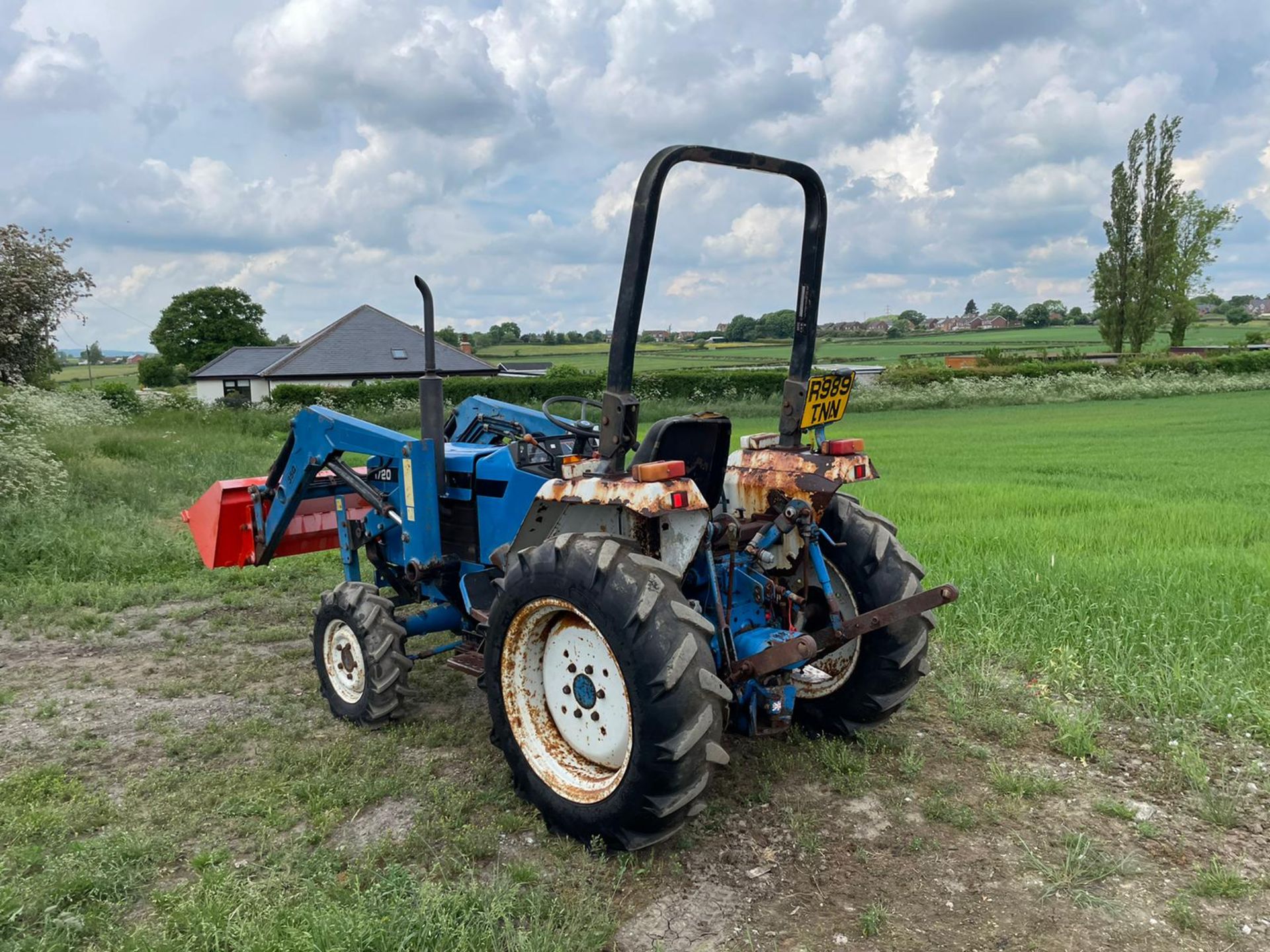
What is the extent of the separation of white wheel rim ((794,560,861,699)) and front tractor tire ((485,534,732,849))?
115cm

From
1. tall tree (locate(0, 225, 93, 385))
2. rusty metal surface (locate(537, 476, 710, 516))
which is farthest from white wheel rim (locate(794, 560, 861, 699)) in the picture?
tall tree (locate(0, 225, 93, 385))

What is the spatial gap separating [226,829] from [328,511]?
298 cm

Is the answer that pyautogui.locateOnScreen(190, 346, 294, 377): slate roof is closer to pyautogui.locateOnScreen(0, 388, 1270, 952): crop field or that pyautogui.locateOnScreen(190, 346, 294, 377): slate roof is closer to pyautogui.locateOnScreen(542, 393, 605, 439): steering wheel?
pyautogui.locateOnScreen(0, 388, 1270, 952): crop field

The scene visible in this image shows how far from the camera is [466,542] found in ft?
16.4

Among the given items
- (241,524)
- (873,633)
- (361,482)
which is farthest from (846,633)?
(241,524)

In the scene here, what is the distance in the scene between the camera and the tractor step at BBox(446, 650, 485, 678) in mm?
4379

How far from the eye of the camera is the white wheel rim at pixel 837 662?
166 inches

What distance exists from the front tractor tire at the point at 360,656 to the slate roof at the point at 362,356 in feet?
122

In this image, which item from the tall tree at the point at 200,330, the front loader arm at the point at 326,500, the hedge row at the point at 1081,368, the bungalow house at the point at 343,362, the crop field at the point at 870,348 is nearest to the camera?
the front loader arm at the point at 326,500

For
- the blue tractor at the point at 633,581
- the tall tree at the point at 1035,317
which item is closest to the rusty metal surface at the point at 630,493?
the blue tractor at the point at 633,581

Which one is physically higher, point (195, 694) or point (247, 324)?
point (247, 324)

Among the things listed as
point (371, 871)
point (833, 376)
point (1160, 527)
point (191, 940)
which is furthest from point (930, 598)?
point (1160, 527)

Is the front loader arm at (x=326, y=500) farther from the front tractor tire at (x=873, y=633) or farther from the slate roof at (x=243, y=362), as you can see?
the slate roof at (x=243, y=362)

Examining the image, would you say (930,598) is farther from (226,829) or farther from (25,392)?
(25,392)
